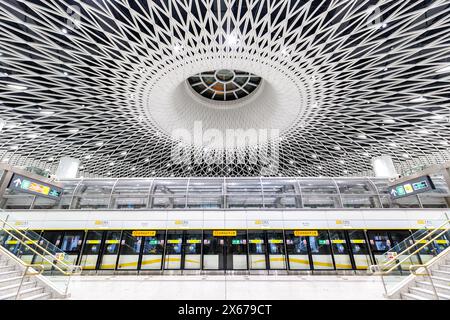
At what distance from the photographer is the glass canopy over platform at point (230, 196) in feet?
55.0

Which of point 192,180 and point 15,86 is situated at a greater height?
point 15,86

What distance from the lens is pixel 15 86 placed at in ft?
56.3

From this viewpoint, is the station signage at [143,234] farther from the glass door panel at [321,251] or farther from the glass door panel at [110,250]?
the glass door panel at [321,251]

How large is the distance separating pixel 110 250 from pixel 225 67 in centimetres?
1542

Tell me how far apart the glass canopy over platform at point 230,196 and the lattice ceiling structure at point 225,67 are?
749 centimetres

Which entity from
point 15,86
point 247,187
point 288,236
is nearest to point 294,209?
point 288,236

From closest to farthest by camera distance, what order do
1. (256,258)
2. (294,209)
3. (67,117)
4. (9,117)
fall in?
1. (256,258)
2. (294,209)
3. (9,117)
4. (67,117)

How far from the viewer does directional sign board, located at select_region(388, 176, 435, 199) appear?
14.5 meters

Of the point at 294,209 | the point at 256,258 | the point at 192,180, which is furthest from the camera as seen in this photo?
the point at 192,180

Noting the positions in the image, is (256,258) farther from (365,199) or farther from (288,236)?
(365,199)

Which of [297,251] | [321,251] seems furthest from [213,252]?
[321,251]

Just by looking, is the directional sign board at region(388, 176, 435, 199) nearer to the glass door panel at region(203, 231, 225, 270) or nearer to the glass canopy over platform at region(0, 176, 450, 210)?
the glass canopy over platform at region(0, 176, 450, 210)

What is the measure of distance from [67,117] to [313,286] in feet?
85.7

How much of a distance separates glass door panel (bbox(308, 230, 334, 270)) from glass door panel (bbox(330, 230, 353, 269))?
0.35m
